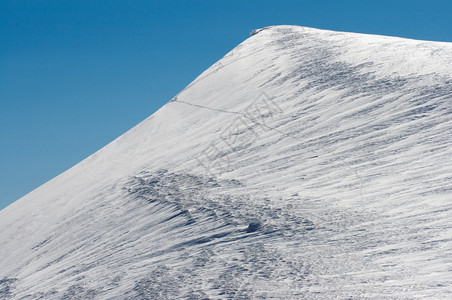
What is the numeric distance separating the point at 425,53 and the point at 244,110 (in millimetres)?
5460

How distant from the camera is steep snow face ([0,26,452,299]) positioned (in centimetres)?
1073

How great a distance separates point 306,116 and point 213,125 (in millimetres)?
2968

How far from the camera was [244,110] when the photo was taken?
18.7m

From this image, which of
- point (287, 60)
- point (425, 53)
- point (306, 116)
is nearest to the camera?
point (306, 116)

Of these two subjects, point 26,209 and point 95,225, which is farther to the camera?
point 26,209

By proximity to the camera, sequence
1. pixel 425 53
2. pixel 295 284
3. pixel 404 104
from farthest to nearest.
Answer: pixel 425 53 → pixel 404 104 → pixel 295 284

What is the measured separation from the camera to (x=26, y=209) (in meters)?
18.8

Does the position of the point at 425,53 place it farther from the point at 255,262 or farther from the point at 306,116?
the point at 255,262

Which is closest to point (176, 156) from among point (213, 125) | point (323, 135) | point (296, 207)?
point (213, 125)

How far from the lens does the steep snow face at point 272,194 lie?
1073 cm

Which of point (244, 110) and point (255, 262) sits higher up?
point (244, 110)

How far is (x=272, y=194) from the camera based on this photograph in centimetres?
1378

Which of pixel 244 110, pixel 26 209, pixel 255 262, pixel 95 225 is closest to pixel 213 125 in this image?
pixel 244 110

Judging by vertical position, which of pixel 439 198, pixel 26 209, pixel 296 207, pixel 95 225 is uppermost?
pixel 26 209
